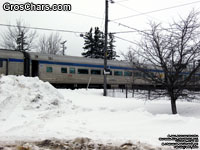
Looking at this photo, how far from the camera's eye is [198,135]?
513 centimetres

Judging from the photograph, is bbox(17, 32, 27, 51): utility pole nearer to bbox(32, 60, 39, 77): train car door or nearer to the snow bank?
bbox(32, 60, 39, 77): train car door

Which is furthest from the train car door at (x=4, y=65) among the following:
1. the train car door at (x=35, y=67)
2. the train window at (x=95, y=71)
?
the train window at (x=95, y=71)

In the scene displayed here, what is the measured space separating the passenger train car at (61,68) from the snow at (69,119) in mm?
8452

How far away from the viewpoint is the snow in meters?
5.47

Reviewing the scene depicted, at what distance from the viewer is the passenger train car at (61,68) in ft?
60.2

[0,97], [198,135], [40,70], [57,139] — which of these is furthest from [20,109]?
[40,70]

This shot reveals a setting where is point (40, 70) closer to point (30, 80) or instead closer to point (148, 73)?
point (30, 80)

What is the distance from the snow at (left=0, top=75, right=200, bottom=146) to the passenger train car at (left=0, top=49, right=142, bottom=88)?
8452 mm

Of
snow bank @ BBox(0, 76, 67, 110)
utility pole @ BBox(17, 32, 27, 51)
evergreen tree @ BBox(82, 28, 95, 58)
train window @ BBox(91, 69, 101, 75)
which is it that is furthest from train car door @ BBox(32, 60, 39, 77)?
evergreen tree @ BBox(82, 28, 95, 58)

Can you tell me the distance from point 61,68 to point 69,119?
14.0 metres

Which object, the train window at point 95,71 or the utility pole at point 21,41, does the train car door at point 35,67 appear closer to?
the train window at point 95,71

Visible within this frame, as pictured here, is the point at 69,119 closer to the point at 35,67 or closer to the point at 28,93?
the point at 28,93

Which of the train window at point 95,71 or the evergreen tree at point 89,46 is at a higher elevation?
the evergreen tree at point 89,46

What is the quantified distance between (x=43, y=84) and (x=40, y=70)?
963 centimetres
